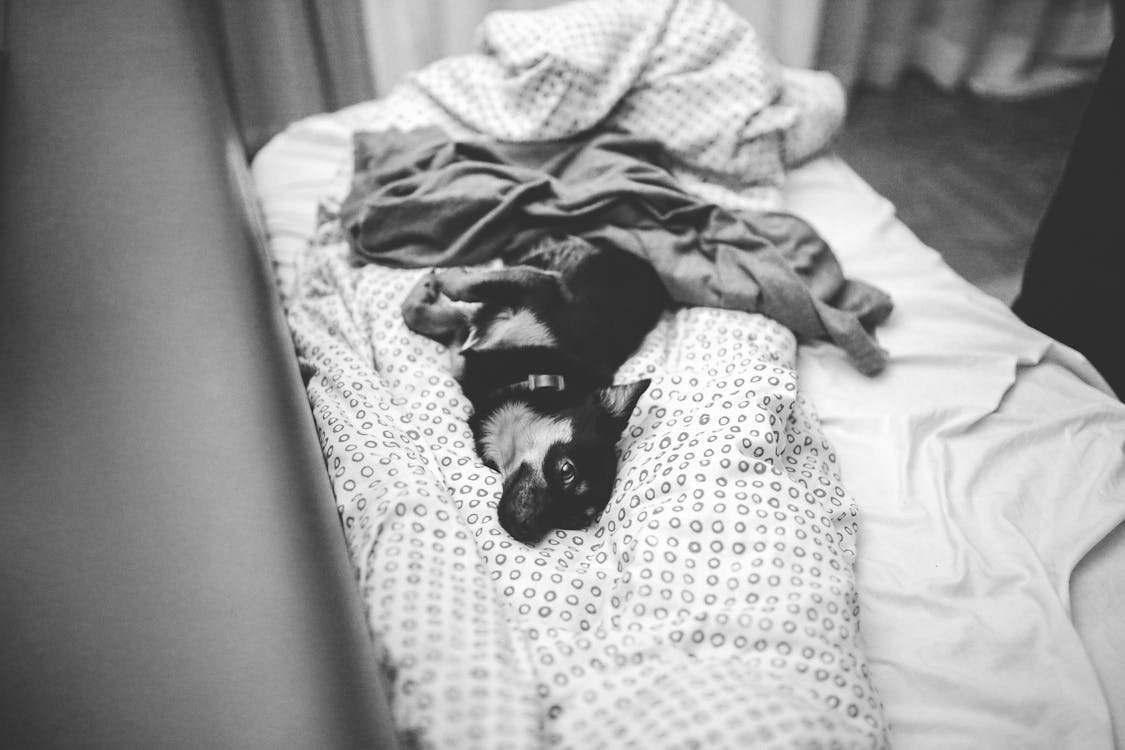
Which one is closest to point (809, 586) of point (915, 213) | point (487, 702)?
point (487, 702)

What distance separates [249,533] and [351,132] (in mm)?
1457

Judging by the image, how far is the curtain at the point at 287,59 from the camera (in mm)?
2383

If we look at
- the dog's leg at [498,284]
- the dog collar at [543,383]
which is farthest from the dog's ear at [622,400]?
the dog's leg at [498,284]

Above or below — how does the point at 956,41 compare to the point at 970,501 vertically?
above

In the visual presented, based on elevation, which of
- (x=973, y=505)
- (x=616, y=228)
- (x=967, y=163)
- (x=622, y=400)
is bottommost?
(x=967, y=163)

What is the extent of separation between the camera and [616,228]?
1.53 m

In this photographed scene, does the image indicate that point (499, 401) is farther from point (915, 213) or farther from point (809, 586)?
point (915, 213)

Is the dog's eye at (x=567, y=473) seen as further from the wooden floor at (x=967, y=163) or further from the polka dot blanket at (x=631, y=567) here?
the wooden floor at (x=967, y=163)

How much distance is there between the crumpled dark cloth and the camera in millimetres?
1415

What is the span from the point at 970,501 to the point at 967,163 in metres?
2.07

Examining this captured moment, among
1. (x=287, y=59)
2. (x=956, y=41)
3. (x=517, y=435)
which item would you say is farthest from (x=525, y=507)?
(x=956, y=41)

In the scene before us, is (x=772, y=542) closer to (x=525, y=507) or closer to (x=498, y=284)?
(x=525, y=507)

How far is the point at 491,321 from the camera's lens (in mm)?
1419

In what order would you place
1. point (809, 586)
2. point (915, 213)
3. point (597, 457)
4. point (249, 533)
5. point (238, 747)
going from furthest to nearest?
point (915, 213) → point (597, 457) → point (809, 586) → point (249, 533) → point (238, 747)
